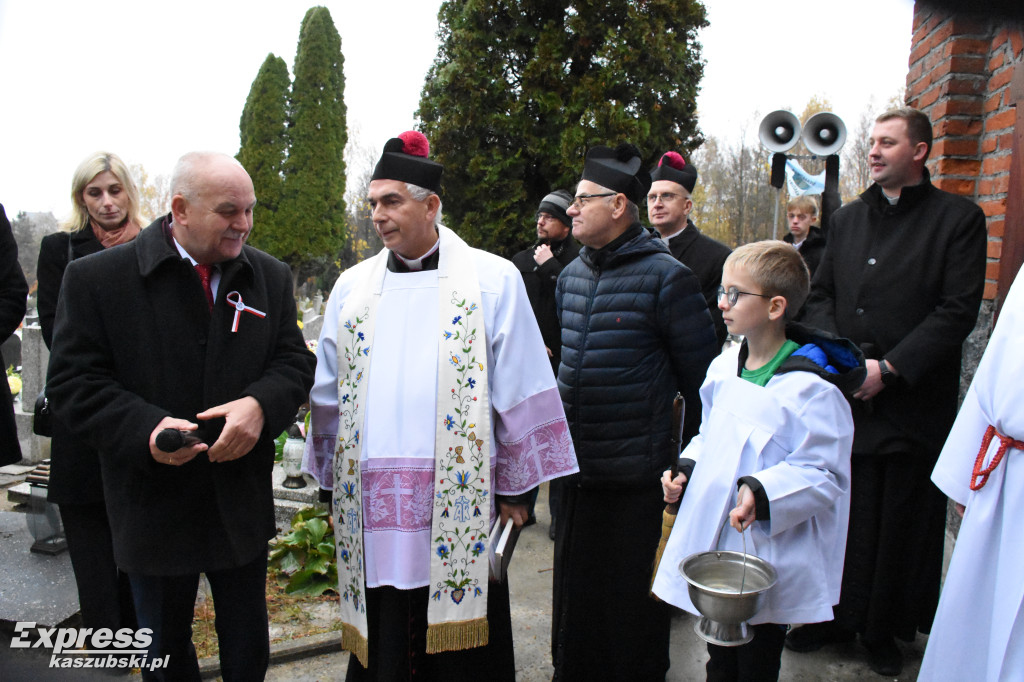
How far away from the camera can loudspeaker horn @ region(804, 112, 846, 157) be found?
7820mm

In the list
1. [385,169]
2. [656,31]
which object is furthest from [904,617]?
[656,31]

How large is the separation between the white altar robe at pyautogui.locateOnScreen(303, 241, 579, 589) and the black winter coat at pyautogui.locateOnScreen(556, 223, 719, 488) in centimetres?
43

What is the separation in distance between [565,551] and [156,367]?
1.78 m

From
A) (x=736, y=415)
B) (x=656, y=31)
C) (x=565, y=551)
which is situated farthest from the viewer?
(x=656, y=31)

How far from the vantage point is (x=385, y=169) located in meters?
2.69

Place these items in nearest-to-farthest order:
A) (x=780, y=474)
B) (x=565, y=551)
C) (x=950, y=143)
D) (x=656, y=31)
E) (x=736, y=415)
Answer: (x=780, y=474) < (x=736, y=415) < (x=565, y=551) < (x=950, y=143) < (x=656, y=31)

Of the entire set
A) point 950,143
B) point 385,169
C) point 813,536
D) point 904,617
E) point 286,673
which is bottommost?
point 286,673

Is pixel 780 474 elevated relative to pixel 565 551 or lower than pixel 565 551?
elevated

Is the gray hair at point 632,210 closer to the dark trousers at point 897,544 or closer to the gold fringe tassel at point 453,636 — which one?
the dark trousers at point 897,544

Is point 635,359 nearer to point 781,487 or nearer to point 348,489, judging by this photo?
point 781,487

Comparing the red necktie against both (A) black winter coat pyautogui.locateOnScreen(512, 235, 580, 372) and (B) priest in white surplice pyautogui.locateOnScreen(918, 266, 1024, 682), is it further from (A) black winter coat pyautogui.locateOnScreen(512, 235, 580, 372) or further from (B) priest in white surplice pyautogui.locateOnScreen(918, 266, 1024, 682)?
(A) black winter coat pyautogui.locateOnScreen(512, 235, 580, 372)

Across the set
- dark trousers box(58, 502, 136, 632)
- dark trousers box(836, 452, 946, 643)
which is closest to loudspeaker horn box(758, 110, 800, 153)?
dark trousers box(836, 452, 946, 643)

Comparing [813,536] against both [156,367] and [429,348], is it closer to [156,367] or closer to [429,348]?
[429,348]

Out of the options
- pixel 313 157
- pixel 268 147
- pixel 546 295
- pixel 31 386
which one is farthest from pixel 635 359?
pixel 268 147
